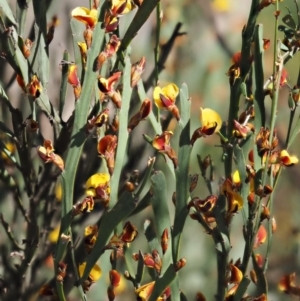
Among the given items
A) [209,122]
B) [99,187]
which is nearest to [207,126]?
[209,122]

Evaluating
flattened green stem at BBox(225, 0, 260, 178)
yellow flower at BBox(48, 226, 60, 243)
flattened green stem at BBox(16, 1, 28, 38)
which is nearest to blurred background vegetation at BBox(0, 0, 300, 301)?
yellow flower at BBox(48, 226, 60, 243)

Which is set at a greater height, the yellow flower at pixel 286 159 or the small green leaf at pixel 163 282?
the yellow flower at pixel 286 159

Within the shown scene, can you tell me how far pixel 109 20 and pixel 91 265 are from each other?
28cm

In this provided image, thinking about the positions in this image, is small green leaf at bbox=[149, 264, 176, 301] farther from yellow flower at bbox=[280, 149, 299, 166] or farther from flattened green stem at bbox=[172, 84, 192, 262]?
yellow flower at bbox=[280, 149, 299, 166]

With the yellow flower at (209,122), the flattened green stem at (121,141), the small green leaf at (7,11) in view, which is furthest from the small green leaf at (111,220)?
the small green leaf at (7,11)

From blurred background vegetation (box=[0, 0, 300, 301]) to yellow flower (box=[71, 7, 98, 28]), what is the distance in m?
0.33

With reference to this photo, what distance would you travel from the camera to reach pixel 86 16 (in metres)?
0.63

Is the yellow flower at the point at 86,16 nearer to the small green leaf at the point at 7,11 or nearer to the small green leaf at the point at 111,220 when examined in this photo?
the small green leaf at the point at 7,11

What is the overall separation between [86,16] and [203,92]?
18.1 inches

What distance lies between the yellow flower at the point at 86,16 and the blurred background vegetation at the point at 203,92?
0.33m

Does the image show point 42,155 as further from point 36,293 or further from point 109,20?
point 36,293

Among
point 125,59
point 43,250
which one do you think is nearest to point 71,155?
A: point 125,59

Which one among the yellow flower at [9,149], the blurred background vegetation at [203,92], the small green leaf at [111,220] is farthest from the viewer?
the blurred background vegetation at [203,92]

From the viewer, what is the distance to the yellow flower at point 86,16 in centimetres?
62
